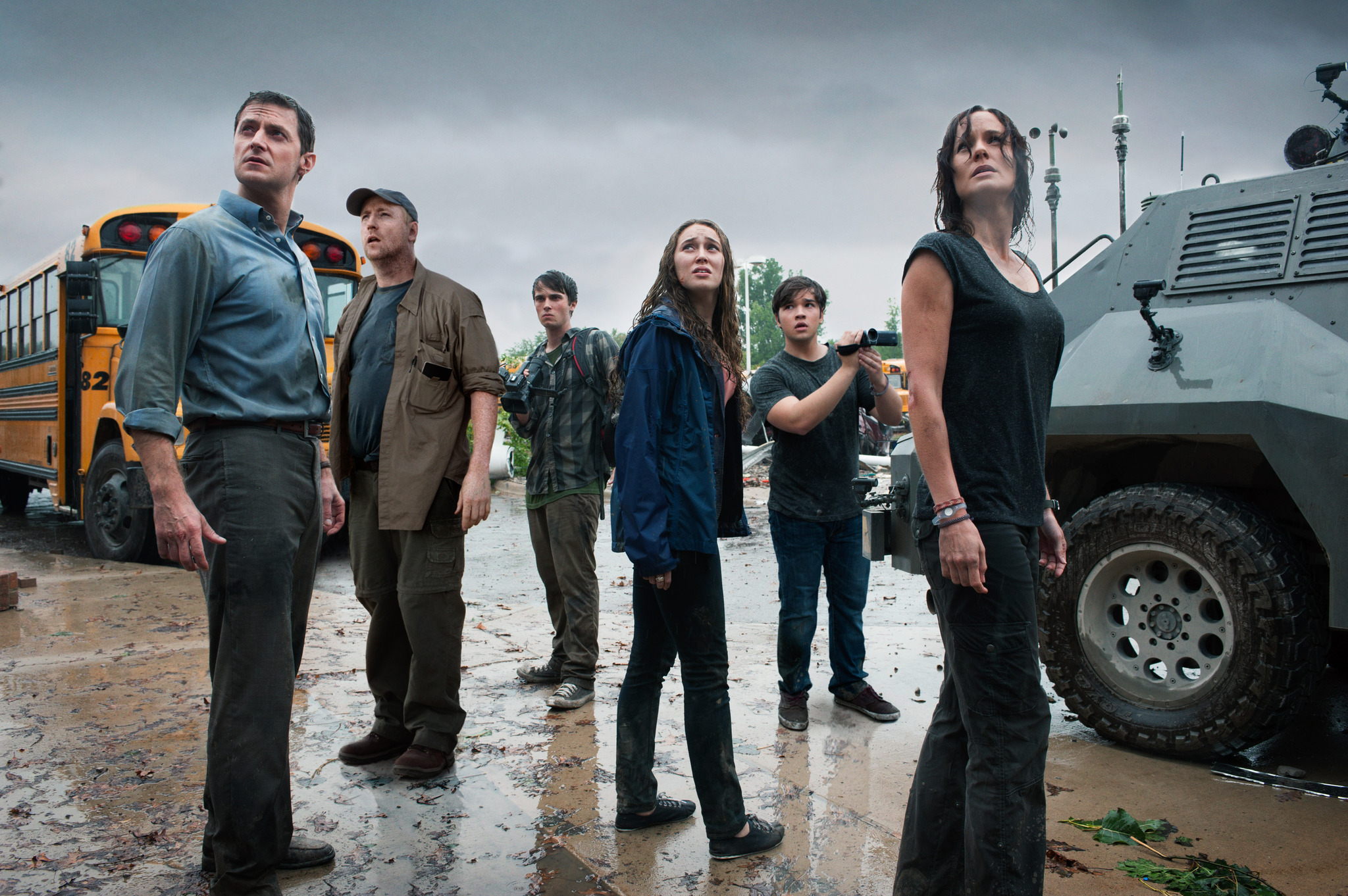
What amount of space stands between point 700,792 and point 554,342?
281 cm

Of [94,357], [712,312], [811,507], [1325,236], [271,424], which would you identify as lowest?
[811,507]

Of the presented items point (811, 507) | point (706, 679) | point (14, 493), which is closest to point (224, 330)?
point (706, 679)

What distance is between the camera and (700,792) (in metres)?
2.83

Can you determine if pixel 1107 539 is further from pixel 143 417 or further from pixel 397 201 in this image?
pixel 143 417

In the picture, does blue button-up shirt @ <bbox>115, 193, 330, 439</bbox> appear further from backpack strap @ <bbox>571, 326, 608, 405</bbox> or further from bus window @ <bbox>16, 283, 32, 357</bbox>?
bus window @ <bbox>16, 283, 32, 357</bbox>

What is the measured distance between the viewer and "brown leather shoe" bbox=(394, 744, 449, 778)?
3.38m

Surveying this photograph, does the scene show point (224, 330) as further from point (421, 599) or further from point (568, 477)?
point (568, 477)

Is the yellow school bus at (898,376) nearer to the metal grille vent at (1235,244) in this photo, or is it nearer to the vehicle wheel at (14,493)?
the vehicle wheel at (14,493)

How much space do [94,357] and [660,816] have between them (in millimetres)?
8156

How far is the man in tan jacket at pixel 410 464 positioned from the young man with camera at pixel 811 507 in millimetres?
1374

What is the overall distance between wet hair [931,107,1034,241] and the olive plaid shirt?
248 cm

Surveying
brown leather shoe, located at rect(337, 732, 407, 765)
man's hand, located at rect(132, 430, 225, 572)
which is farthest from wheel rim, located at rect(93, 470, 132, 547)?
man's hand, located at rect(132, 430, 225, 572)

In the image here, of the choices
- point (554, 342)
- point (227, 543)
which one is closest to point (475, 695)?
point (554, 342)

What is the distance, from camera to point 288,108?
273 cm
